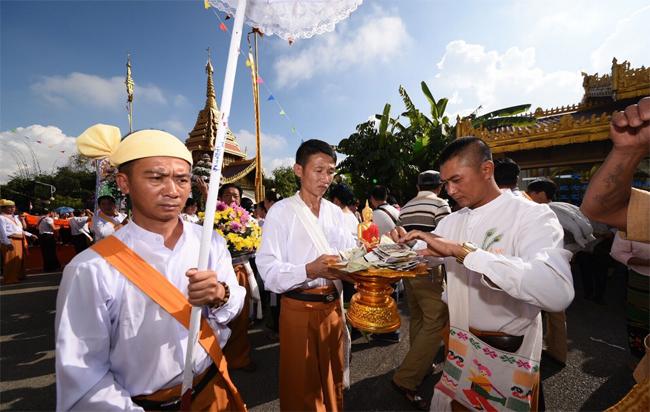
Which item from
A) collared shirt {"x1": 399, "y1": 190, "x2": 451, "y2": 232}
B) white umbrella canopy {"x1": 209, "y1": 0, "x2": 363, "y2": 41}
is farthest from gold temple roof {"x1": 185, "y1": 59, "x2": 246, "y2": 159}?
white umbrella canopy {"x1": 209, "y1": 0, "x2": 363, "y2": 41}

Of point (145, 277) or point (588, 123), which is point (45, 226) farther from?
point (588, 123)

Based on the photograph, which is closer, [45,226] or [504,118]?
[45,226]

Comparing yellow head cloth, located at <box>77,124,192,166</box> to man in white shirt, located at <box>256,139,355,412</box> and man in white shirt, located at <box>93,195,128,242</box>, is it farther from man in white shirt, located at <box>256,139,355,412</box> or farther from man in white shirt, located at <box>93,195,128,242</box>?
man in white shirt, located at <box>93,195,128,242</box>

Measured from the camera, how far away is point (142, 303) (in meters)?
1.41

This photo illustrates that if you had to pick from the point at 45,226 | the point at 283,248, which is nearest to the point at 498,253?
the point at 283,248

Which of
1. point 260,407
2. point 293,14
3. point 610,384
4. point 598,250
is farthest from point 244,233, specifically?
point 598,250

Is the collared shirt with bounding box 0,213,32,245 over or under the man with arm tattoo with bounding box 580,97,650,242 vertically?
under

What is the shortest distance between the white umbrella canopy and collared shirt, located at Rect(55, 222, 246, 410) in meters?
1.73

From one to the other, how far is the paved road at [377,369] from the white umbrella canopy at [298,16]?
156 inches

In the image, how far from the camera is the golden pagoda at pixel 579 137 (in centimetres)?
964

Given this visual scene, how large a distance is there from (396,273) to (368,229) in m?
0.59

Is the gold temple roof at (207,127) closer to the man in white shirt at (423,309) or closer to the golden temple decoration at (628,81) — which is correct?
the man in white shirt at (423,309)

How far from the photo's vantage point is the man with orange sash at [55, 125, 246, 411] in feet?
4.09

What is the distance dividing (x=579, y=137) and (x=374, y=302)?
12.0 meters
